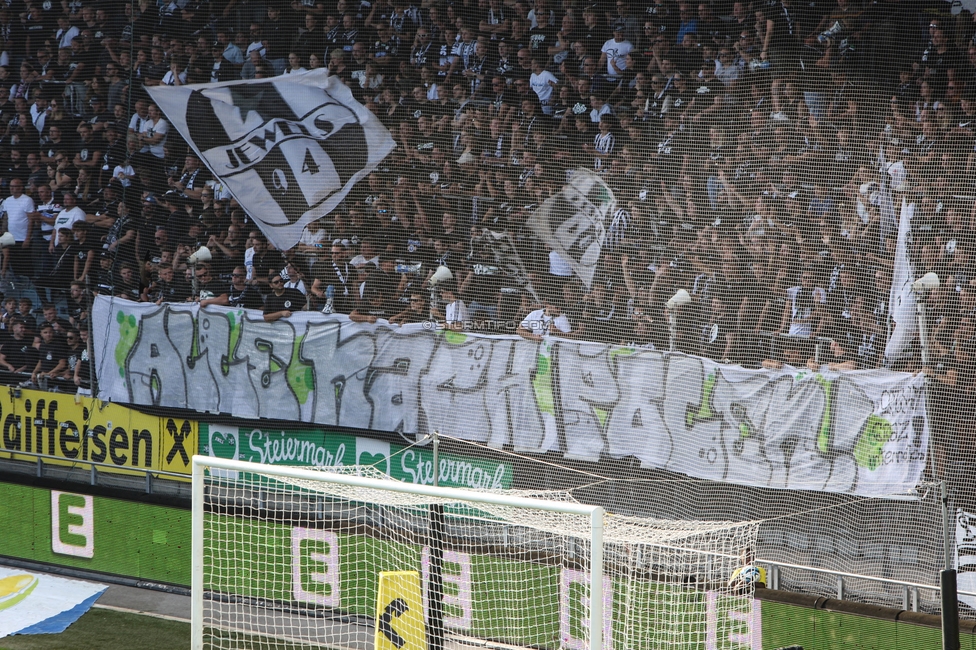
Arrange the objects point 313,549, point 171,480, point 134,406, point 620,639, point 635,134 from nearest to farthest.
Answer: point 620,639, point 313,549, point 635,134, point 171,480, point 134,406

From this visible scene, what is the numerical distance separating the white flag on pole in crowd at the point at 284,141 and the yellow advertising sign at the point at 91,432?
7.93 ft

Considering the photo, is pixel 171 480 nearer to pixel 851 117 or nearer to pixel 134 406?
pixel 134 406

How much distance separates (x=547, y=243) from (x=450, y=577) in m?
3.41

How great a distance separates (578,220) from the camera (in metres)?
9.85

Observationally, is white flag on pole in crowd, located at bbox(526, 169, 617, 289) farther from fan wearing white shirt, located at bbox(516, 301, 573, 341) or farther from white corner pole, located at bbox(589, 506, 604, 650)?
white corner pole, located at bbox(589, 506, 604, 650)

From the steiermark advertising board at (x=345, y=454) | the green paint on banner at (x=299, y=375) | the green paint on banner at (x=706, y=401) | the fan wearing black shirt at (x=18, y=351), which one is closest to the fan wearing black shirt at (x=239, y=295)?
the green paint on banner at (x=299, y=375)

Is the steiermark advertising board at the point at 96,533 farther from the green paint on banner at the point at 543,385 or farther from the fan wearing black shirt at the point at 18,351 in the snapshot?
the green paint on banner at the point at 543,385

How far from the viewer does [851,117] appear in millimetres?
8836

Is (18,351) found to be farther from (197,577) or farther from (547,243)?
(197,577)

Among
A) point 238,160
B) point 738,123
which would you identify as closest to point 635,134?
point 738,123

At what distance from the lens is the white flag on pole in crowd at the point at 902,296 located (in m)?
8.39

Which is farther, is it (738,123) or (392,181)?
(392,181)

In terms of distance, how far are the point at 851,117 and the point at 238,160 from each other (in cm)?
637

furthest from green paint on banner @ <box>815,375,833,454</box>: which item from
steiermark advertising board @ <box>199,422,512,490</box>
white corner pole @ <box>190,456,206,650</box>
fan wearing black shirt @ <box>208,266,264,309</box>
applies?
fan wearing black shirt @ <box>208,266,264,309</box>
